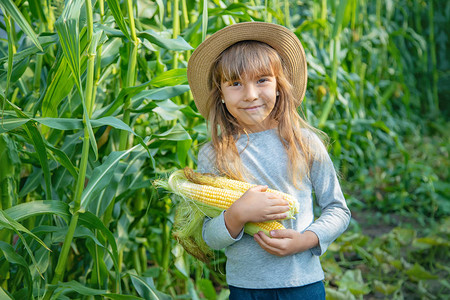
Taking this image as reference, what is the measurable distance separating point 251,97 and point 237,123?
161 mm

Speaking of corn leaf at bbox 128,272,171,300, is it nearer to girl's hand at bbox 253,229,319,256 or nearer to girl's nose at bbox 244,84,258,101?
girl's hand at bbox 253,229,319,256

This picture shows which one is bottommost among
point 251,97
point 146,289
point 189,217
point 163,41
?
point 146,289

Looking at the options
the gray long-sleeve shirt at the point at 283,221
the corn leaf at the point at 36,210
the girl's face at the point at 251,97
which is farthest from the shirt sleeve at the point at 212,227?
the corn leaf at the point at 36,210

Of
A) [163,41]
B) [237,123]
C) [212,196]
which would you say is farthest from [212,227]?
[163,41]

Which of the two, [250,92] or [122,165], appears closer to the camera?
[250,92]

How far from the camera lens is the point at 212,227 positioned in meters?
1.40

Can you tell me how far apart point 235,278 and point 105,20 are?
1.00 m

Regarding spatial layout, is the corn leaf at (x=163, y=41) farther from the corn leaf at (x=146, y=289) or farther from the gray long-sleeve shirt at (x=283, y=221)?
the corn leaf at (x=146, y=289)

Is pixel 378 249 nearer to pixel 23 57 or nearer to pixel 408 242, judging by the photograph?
pixel 408 242

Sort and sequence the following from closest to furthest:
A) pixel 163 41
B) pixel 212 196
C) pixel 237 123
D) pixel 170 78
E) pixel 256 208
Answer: pixel 256 208 < pixel 212 196 < pixel 237 123 < pixel 163 41 < pixel 170 78

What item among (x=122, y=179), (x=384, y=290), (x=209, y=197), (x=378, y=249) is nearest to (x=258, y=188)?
(x=209, y=197)

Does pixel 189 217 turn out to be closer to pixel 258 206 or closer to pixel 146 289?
pixel 258 206

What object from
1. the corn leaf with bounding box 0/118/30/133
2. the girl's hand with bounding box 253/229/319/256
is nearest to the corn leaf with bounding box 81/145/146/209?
the corn leaf with bounding box 0/118/30/133

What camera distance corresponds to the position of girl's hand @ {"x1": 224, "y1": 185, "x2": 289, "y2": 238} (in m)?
1.31
